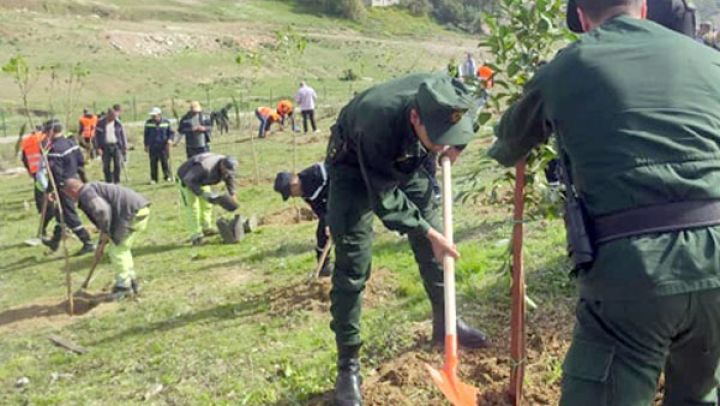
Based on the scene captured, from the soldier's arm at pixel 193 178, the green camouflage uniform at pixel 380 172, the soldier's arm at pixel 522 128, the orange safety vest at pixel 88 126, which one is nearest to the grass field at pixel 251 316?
the green camouflage uniform at pixel 380 172

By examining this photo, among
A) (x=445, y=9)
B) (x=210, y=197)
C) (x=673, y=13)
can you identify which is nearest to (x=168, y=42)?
(x=445, y=9)

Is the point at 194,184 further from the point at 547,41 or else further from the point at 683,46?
the point at 683,46

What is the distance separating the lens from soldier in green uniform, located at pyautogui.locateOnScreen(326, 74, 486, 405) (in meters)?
3.31

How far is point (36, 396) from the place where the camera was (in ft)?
18.6

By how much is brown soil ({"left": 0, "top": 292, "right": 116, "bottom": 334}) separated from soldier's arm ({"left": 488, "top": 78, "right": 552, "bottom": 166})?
6.20 meters

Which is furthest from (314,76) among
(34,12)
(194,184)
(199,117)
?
(194,184)

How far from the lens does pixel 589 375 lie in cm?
223

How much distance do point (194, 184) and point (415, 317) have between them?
5.31m

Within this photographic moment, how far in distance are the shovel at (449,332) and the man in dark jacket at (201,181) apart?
676cm

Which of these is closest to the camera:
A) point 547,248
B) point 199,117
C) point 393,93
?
point 393,93

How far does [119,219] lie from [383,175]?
5.21m

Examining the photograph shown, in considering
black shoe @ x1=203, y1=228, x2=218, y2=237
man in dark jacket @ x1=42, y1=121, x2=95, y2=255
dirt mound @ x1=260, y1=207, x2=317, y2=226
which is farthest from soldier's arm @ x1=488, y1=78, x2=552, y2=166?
man in dark jacket @ x1=42, y1=121, x2=95, y2=255

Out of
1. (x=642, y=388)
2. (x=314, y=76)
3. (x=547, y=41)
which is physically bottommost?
(x=314, y=76)

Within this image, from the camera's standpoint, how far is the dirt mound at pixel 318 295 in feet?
20.2
